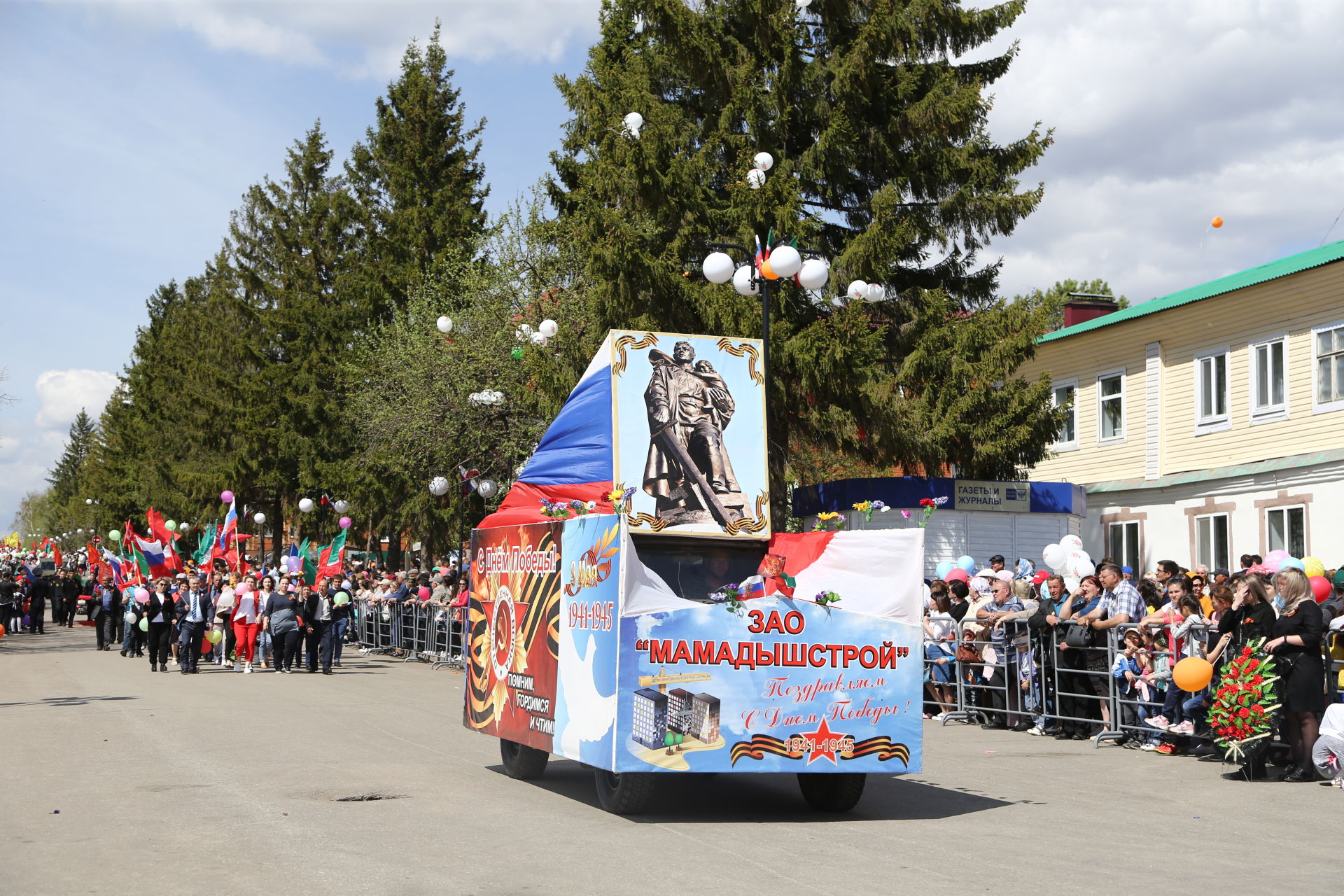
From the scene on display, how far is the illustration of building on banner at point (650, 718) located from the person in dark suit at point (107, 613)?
2772cm

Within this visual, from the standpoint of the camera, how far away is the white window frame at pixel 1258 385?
88.1 feet

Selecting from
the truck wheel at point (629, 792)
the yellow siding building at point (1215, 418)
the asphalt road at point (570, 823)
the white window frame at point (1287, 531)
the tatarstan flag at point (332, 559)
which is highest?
the yellow siding building at point (1215, 418)

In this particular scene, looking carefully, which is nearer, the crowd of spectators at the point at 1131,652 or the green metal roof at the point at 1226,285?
the crowd of spectators at the point at 1131,652

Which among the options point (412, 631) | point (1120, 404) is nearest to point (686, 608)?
point (412, 631)

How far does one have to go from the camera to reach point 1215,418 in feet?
95.3

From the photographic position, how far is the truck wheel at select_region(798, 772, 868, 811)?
1015 cm

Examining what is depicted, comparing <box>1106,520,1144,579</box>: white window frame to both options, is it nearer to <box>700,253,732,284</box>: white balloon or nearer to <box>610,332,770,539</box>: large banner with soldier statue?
<box>700,253,732,284</box>: white balloon

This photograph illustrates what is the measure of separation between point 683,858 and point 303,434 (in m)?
43.8

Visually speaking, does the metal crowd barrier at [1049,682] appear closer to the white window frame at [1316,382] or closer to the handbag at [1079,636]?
the handbag at [1079,636]

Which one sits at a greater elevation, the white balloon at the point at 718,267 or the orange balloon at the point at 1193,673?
the white balloon at the point at 718,267

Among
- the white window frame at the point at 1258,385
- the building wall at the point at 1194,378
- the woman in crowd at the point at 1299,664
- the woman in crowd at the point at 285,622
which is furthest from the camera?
the white window frame at the point at 1258,385

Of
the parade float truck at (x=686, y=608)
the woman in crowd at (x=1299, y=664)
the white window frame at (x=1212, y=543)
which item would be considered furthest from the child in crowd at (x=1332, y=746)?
the white window frame at (x=1212, y=543)

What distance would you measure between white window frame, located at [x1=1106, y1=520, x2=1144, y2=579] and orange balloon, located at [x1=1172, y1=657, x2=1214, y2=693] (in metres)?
18.1

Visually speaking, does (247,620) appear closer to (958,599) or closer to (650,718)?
(958,599)
